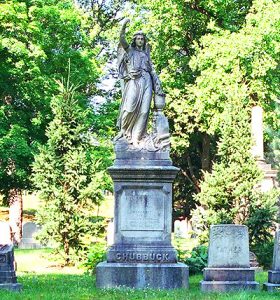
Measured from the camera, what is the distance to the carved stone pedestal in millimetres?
12414

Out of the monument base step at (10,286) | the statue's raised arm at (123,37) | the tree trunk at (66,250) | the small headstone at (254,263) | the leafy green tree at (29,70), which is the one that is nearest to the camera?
the monument base step at (10,286)

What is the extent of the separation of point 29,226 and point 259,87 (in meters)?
12.3

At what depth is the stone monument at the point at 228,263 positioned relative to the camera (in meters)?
12.2

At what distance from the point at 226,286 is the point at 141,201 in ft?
7.48

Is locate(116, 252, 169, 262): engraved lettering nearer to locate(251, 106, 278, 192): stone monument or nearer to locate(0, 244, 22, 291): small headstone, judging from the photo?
→ locate(0, 244, 22, 291): small headstone

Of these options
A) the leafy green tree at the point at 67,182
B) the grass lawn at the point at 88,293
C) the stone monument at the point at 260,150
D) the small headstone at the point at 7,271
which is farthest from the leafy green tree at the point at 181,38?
the small headstone at the point at 7,271

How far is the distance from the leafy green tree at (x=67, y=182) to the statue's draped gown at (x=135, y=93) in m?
7.80

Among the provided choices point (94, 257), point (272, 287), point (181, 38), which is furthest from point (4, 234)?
point (181, 38)

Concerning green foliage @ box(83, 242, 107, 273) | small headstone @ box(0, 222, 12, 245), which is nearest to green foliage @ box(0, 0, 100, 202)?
green foliage @ box(83, 242, 107, 273)

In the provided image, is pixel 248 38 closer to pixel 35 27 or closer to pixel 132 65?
pixel 35 27

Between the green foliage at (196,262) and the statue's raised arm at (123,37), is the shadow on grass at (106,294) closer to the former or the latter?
the green foliage at (196,262)

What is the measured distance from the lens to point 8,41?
25.8 metres

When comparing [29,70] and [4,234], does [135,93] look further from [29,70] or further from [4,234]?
[29,70]

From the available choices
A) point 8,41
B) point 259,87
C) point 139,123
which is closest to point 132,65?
point 139,123
